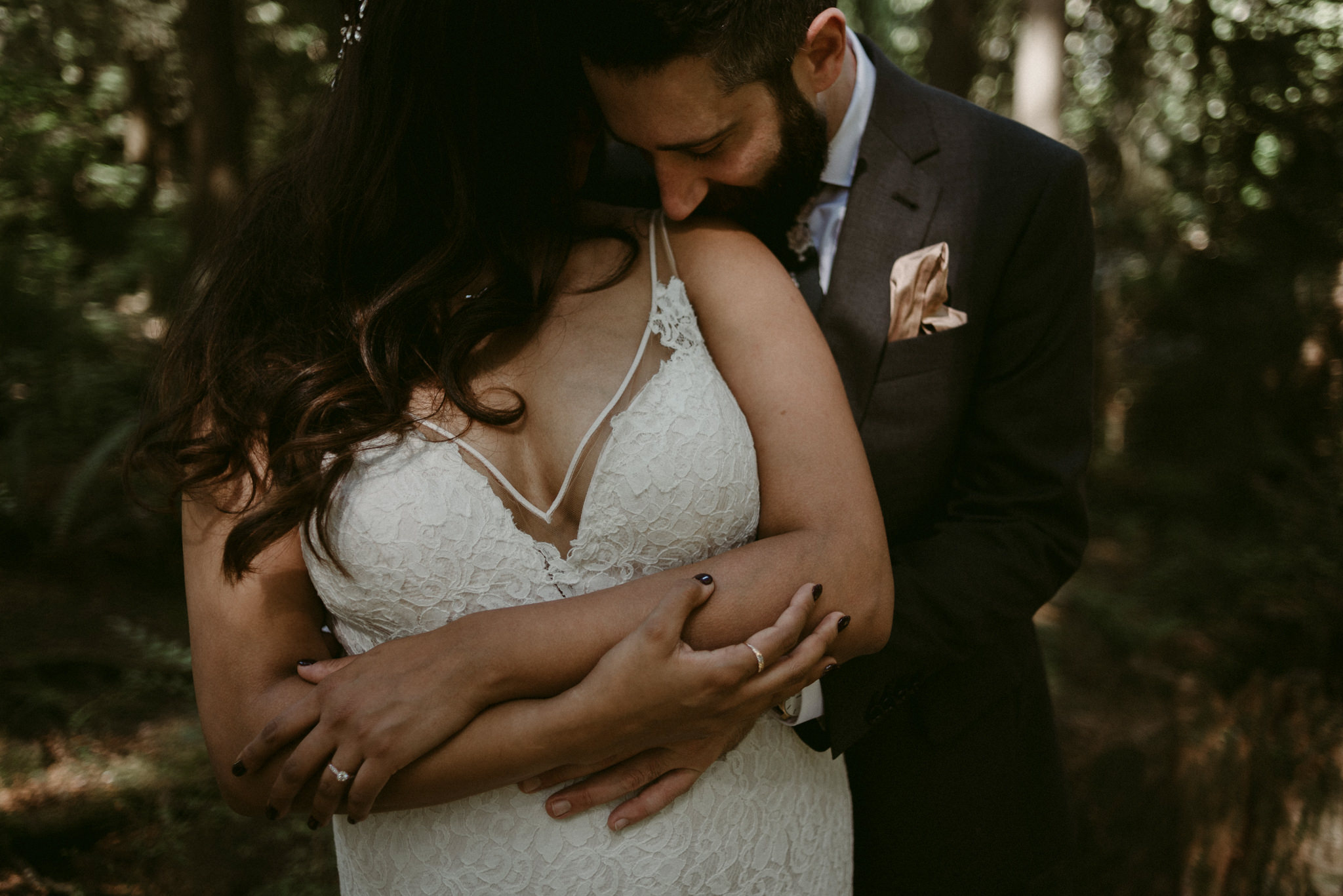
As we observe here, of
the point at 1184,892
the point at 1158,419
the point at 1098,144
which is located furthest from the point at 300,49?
the point at 1184,892

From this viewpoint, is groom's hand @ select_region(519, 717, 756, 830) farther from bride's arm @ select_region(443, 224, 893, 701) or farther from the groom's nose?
the groom's nose

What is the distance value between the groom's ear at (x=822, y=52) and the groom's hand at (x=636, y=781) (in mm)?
1302

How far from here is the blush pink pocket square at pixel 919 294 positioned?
185cm

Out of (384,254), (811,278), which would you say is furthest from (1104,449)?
(384,254)

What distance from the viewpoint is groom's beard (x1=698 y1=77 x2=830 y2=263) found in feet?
5.87

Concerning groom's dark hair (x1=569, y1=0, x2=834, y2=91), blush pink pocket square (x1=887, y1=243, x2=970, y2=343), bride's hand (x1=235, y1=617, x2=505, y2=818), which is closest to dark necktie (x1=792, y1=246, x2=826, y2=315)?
blush pink pocket square (x1=887, y1=243, x2=970, y2=343)

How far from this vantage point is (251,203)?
1.74m

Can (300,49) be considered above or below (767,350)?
above

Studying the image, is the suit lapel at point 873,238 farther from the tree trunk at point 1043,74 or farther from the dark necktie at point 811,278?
the tree trunk at point 1043,74

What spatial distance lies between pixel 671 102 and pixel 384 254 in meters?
0.62

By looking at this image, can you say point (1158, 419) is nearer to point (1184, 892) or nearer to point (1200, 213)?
point (1200, 213)

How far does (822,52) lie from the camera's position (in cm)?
186

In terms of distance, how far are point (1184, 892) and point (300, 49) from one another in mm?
9608

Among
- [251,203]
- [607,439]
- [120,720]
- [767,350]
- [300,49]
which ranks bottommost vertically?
[120,720]
